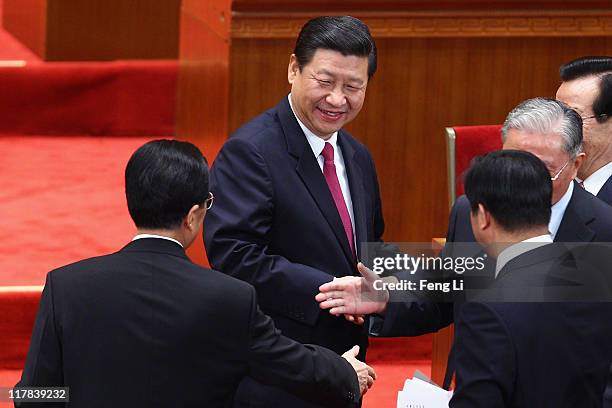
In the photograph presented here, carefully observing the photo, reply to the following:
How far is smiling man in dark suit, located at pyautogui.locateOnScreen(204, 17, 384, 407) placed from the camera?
68.2 inches

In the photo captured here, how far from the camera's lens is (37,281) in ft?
9.07

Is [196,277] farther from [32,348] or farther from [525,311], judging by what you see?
[525,311]

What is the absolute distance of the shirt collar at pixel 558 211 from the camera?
1.67m

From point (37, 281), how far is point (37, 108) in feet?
4.35

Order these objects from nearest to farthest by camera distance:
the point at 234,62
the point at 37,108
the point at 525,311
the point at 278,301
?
the point at 525,311 < the point at 278,301 < the point at 234,62 < the point at 37,108

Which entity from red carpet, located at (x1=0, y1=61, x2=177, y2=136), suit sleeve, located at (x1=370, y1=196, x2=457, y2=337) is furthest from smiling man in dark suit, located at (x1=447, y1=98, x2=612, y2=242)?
red carpet, located at (x1=0, y1=61, x2=177, y2=136)

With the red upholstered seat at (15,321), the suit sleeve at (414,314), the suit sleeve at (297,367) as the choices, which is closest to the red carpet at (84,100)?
the red upholstered seat at (15,321)

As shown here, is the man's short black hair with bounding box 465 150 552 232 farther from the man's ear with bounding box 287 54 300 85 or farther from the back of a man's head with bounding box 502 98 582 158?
the man's ear with bounding box 287 54 300 85

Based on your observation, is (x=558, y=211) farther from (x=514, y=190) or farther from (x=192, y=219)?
(x=192, y=219)

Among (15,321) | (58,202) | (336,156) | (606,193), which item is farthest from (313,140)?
(58,202)

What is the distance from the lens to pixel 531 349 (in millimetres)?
1293

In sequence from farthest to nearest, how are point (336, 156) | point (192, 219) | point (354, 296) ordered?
1. point (336, 156)
2. point (354, 296)
3. point (192, 219)

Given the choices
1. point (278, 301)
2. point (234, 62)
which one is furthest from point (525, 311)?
point (234, 62)

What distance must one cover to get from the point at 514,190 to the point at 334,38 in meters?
0.55
